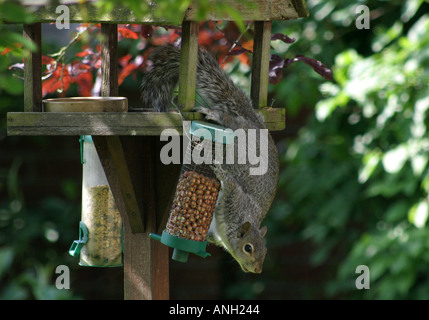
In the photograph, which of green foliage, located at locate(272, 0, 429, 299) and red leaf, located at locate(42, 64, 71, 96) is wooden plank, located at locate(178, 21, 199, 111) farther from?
green foliage, located at locate(272, 0, 429, 299)

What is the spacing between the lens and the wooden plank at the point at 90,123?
1.14 meters

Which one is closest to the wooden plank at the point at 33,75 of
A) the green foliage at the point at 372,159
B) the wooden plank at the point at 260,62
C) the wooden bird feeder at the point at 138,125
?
the wooden bird feeder at the point at 138,125

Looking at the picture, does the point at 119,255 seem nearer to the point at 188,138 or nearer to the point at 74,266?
the point at 188,138

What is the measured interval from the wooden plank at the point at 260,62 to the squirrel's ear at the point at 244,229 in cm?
29

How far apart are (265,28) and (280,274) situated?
2.13m

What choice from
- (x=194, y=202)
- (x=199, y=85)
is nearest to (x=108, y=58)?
(x=199, y=85)

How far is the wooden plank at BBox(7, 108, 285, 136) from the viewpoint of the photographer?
3.74ft

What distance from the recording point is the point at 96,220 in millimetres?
1458

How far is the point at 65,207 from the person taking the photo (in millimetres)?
3000

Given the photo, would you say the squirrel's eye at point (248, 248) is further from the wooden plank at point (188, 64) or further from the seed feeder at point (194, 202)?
the wooden plank at point (188, 64)

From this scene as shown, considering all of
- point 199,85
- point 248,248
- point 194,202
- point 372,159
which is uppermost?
point 199,85

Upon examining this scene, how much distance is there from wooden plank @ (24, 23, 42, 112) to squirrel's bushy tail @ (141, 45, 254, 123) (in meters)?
0.24

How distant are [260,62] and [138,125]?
381mm

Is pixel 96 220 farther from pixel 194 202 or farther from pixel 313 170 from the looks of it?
pixel 313 170
